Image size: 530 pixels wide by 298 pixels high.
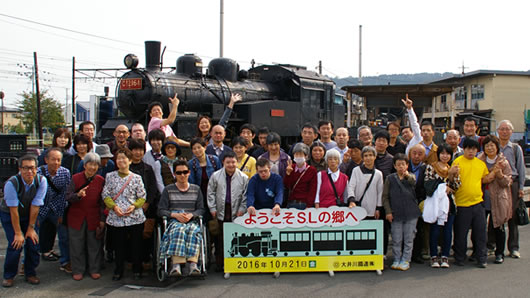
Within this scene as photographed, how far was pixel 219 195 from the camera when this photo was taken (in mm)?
5449

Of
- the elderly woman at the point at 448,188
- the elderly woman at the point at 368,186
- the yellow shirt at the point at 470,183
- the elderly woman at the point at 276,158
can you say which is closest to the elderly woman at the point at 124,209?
the elderly woman at the point at 276,158

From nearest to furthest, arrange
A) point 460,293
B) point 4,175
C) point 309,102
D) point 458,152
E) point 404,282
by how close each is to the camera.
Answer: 1. point 460,293
2. point 404,282
3. point 458,152
4. point 4,175
5. point 309,102

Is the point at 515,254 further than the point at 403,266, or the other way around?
the point at 515,254

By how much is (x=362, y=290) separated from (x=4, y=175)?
8970 mm

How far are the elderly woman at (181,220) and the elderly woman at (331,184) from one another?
4.75 feet

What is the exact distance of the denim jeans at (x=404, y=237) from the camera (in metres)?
5.57

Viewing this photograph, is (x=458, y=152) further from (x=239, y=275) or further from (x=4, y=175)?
(x=4, y=175)

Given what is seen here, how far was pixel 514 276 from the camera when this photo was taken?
530 centimetres

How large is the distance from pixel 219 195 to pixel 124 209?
1.10m

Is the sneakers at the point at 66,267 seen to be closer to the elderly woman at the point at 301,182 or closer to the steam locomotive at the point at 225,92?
the elderly woman at the point at 301,182

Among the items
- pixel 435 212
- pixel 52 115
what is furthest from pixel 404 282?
pixel 52 115

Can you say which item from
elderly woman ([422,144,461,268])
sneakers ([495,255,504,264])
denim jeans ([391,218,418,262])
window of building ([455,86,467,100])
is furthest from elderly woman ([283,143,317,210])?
window of building ([455,86,467,100])

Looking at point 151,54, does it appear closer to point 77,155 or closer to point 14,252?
point 77,155

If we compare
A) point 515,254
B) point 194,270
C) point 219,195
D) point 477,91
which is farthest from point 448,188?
point 477,91
